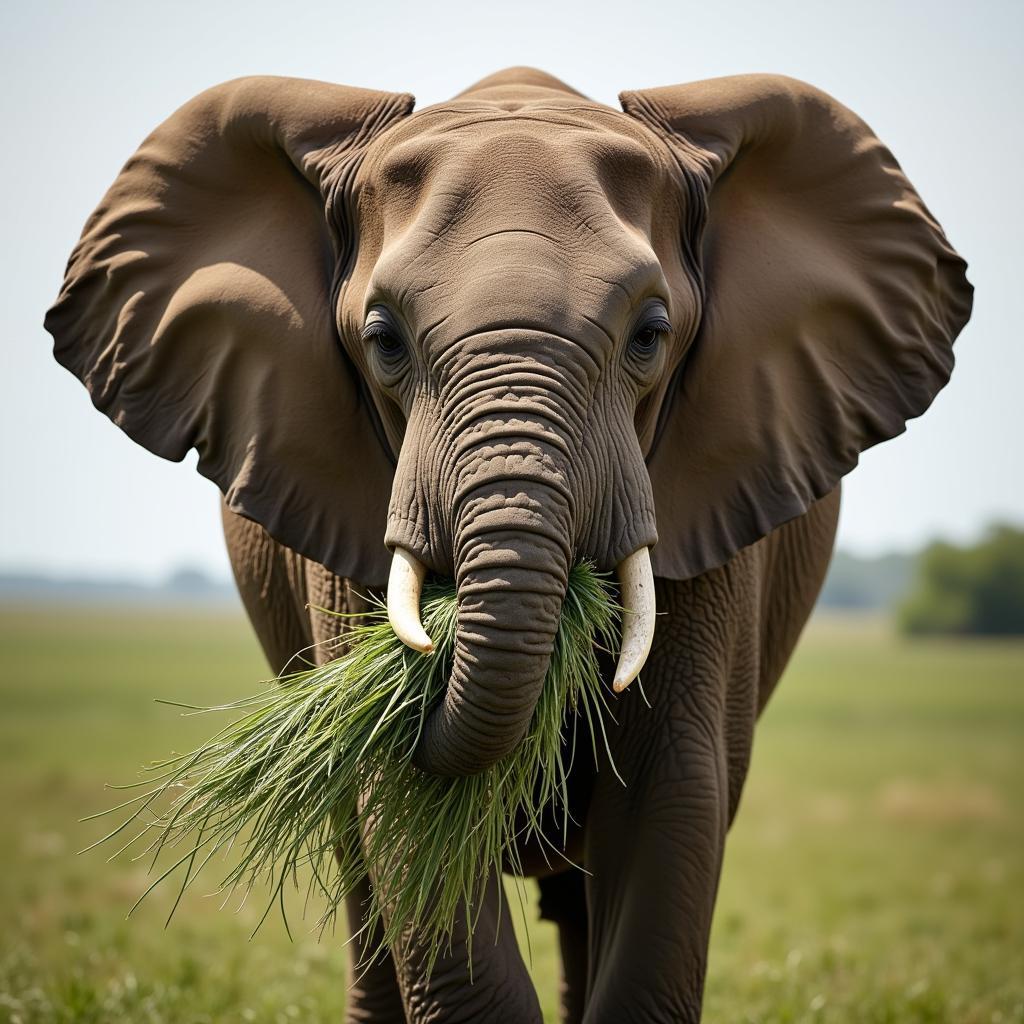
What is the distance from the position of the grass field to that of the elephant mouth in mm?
3028

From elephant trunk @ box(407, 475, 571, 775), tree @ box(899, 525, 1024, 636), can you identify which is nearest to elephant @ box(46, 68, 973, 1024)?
elephant trunk @ box(407, 475, 571, 775)

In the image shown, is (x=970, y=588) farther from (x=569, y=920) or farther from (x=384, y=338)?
(x=384, y=338)

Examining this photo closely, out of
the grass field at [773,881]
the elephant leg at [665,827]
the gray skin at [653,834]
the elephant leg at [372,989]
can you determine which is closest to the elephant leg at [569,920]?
the grass field at [773,881]

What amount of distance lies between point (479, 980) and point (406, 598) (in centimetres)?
121

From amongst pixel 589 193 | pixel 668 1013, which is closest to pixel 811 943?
pixel 668 1013

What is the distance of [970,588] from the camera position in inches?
4136

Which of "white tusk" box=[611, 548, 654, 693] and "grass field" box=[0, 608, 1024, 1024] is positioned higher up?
"white tusk" box=[611, 548, 654, 693]

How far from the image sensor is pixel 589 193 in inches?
162

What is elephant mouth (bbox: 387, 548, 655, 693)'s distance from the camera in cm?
384

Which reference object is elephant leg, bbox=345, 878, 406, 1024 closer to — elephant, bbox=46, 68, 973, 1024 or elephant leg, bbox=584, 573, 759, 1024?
elephant, bbox=46, 68, 973, 1024

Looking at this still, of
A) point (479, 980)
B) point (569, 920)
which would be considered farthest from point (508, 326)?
point (569, 920)

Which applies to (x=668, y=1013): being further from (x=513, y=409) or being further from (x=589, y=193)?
(x=589, y=193)

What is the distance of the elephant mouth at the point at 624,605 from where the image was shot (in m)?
3.84

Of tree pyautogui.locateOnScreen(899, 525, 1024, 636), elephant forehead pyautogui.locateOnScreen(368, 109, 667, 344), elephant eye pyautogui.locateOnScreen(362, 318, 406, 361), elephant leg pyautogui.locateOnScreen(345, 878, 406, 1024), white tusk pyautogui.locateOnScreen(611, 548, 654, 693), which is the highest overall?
elephant forehead pyautogui.locateOnScreen(368, 109, 667, 344)
